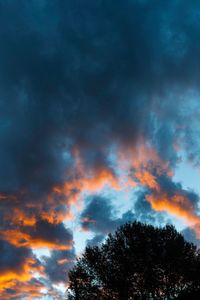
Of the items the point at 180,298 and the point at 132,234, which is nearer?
the point at 180,298

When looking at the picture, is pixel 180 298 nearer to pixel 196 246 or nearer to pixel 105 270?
pixel 196 246

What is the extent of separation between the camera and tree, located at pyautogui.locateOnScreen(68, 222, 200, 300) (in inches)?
2026

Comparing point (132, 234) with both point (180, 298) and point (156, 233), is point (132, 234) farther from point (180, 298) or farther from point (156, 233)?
point (180, 298)

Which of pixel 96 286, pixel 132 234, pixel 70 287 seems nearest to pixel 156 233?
pixel 132 234

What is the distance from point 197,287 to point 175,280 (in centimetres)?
356

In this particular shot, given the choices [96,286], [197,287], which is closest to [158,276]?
[197,287]

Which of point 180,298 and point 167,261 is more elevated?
point 167,261

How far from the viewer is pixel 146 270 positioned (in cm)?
5150

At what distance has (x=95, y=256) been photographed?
55.2 m

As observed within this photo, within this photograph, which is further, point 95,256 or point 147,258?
Result: point 95,256

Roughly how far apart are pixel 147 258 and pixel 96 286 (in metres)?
9.55

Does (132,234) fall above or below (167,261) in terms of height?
above

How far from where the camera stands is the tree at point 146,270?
51453 mm

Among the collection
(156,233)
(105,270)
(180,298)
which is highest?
(156,233)
